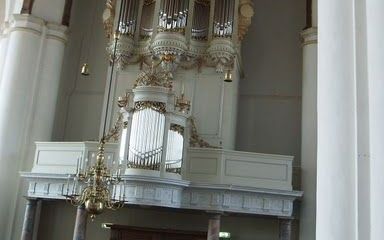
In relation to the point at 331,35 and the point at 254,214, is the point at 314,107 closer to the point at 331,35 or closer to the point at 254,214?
the point at 254,214

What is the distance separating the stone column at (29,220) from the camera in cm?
1288

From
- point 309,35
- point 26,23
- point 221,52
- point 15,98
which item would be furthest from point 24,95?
point 309,35

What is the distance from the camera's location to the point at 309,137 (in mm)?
13672

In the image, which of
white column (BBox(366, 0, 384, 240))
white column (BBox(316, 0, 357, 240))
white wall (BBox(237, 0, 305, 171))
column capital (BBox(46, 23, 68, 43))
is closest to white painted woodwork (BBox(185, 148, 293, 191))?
white wall (BBox(237, 0, 305, 171))

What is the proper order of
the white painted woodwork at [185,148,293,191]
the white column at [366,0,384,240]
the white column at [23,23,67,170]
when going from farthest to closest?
the white column at [23,23,67,170]
the white painted woodwork at [185,148,293,191]
the white column at [366,0,384,240]

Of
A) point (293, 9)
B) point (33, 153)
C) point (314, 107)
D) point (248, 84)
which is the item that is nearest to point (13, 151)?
point (33, 153)

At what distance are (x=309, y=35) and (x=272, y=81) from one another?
6.49ft

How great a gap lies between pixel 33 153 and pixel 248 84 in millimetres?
6493

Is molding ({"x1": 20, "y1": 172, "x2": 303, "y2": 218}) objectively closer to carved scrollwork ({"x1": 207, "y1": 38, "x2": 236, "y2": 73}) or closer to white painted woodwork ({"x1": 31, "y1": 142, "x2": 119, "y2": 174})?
white painted woodwork ({"x1": 31, "y1": 142, "x2": 119, "y2": 174})

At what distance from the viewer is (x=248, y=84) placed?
51.6 feet

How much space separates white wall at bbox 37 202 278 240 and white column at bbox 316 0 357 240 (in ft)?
28.9

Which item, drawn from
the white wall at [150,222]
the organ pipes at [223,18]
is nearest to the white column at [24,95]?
the white wall at [150,222]

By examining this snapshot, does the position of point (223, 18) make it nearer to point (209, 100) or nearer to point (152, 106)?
point (209, 100)

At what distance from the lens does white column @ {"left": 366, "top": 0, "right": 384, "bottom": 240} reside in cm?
454
